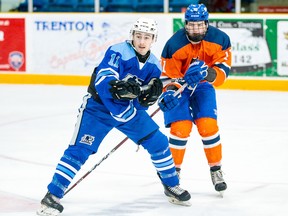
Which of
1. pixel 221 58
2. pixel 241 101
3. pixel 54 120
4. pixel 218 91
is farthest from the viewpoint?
pixel 218 91

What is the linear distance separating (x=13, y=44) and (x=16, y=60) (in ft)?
0.58

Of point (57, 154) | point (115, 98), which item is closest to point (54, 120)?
point (57, 154)

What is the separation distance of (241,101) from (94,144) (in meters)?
4.32

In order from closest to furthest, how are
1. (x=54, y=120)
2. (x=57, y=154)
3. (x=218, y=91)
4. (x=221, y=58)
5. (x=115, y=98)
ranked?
(x=115, y=98) < (x=221, y=58) < (x=57, y=154) < (x=54, y=120) < (x=218, y=91)

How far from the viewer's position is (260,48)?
29.7ft

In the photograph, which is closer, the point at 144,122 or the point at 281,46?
the point at 144,122

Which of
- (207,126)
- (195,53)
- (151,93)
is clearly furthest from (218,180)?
(151,93)

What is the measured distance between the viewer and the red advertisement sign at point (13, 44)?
9.62 meters

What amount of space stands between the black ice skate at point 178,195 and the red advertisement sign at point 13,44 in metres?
5.41

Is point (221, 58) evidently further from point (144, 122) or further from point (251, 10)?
point (251, 10)

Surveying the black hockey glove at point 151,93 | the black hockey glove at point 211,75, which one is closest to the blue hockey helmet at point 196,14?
the black hockey glove at point 211,75

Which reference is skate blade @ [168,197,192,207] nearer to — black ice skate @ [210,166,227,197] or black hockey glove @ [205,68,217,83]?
black ice skate @ [210,166,227,197]

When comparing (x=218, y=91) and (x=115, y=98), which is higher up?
(x=115, y=98)

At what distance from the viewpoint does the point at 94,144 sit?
4152 millimetres
